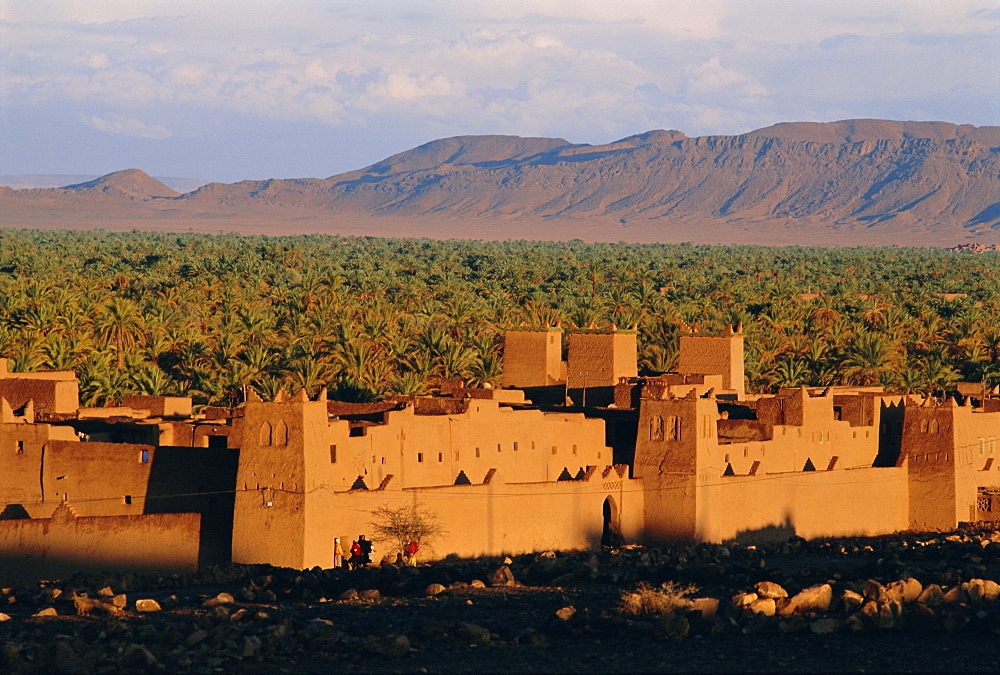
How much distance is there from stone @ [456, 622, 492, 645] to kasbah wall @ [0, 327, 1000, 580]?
273 inches

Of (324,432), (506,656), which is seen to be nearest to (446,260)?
(324,432)

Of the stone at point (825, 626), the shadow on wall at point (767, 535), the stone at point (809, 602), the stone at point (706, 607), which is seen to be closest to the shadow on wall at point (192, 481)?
the shadow on wall at point (767, 535)

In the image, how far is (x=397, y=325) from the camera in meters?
55.2

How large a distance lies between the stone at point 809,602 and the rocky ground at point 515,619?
2 centimetres

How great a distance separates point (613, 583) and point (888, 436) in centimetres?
1590

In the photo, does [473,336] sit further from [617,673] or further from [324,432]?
[617,673]

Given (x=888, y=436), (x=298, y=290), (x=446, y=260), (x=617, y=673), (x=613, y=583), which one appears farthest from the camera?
(x=446, y=260)

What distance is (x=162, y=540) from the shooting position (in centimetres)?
2639

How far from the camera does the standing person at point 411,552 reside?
26.4 metres

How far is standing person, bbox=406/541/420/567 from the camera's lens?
1038 inches

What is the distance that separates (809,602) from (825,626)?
976mm

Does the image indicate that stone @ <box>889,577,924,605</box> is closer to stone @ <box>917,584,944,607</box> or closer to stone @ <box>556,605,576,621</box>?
stone @ <box>917,584,944,607</box>

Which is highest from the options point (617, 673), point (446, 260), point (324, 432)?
point (446, 260)

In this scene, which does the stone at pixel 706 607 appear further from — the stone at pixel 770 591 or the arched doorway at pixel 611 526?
the arched doorway at pixel 611 526
